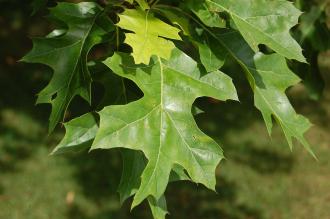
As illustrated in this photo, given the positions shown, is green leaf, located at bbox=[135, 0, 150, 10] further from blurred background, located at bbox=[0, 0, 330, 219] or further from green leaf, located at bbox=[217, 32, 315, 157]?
blurred background, located at bbox=[0, 0, 330, 219]

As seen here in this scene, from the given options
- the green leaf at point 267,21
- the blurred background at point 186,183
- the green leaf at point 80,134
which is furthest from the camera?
the blurred background at point 186,183

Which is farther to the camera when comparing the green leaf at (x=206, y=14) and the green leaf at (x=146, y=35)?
the green leaf at (x=206, y=14)

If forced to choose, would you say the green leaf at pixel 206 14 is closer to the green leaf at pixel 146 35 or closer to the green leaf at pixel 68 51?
the green leaf at pixel 146 35

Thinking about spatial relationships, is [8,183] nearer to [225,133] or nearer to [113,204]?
[113,204]

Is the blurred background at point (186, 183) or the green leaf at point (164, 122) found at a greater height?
the green leaf at point (164, 122)

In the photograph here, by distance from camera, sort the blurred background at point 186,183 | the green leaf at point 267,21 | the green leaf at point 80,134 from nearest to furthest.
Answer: the green leaf at point 267,21 → the green leaf at point 80,134 → the blurred background at point 186,183

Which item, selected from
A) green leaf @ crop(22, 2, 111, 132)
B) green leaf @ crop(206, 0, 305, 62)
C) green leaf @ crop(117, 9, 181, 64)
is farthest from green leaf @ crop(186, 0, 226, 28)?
green leaf @ crop(22, 2, 111, 132)

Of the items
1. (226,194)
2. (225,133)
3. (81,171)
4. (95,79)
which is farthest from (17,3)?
(95,79)

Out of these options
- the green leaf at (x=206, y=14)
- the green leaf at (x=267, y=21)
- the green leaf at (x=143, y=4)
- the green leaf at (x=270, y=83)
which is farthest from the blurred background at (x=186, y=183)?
the green leaf at (x=143, y=4)
